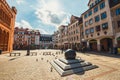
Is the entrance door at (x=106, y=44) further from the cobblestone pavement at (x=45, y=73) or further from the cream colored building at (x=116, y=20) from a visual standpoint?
the cobblestone pavement at (x=45, y=73)

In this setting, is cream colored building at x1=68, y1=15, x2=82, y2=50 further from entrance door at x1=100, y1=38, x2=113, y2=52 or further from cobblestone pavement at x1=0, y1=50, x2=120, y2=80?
cobblestone pavement at x1=0, y1=50, x2=120, y2=80

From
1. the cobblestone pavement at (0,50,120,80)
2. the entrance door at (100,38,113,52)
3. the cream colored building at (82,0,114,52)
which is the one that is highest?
the cream colored building at (82,0,114,52)

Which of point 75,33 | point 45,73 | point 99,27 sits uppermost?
point 75,33

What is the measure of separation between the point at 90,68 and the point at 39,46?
7347 centimetres

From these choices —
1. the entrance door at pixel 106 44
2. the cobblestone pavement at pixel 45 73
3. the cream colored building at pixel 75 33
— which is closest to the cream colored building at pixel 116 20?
the entrance door at pixel 106 44

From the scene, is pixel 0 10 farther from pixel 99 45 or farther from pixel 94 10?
pixel 99 45

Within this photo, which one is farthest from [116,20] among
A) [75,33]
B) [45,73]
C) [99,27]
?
[45,73]

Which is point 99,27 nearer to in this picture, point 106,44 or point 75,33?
→ point 106,44

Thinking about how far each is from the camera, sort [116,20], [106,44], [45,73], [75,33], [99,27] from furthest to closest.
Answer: [75,33] < [106,44] < [99,27] < [116,20] < [45,73]

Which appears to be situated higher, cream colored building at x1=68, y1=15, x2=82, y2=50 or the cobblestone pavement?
cream colored building at x1=68, y1=15, x2=82, y2=50

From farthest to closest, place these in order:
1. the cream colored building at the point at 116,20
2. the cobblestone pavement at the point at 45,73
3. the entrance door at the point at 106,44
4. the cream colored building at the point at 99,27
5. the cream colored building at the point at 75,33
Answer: the cream colored building at the point at 75,33 < the entrance door at the point at 106,44 < the cream colored building at the point at 99,27 < the cream colored building at the point at 116,20 < the cobblestone pavement at the point at 45,73

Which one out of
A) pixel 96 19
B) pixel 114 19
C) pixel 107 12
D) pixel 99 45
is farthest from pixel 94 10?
pixel 99 45

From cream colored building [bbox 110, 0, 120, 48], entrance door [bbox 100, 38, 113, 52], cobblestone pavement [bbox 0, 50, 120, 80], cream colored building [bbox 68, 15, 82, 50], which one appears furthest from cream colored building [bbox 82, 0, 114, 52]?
cobblestone pavement [bbox 0, 50, 120, 80]

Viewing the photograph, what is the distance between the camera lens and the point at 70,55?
8.26m
